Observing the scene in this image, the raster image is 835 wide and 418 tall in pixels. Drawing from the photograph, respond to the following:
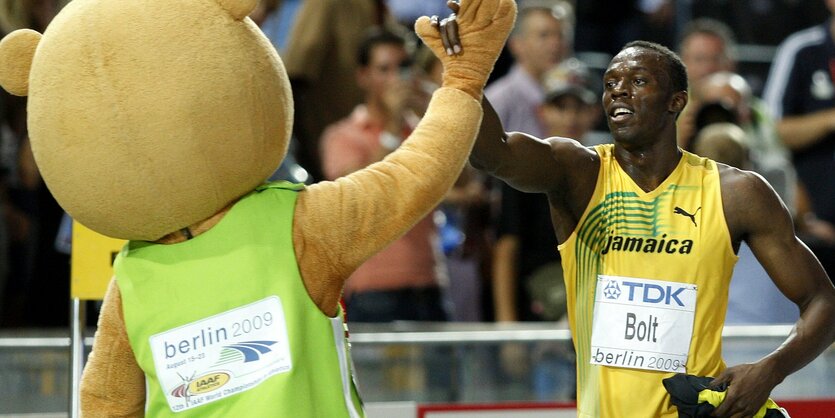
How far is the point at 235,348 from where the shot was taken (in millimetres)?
3293

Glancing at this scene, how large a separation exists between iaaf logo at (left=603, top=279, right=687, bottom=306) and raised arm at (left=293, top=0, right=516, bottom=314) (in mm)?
642

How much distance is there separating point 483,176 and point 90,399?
13.3 ft

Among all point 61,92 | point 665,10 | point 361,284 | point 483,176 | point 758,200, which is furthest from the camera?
point 665,10

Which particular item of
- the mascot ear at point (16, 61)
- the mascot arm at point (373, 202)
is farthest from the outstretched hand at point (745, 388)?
the mascot ear at point (16, 61)

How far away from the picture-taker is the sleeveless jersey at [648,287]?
12.3 ft

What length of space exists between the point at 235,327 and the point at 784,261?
1.54 m

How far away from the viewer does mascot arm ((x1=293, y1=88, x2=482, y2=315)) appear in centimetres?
338

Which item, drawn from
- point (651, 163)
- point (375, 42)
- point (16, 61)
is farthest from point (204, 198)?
point (375, 42)

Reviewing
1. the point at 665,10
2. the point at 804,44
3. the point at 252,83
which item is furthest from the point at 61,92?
the point at 665,10

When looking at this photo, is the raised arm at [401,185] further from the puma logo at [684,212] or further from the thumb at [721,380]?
the thumb at [721,380]

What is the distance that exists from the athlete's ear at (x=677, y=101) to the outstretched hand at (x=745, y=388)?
2.45ft

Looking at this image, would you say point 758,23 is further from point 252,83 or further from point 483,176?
point 252,83

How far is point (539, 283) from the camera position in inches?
262

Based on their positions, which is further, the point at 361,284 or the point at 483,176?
the point at 483,176
